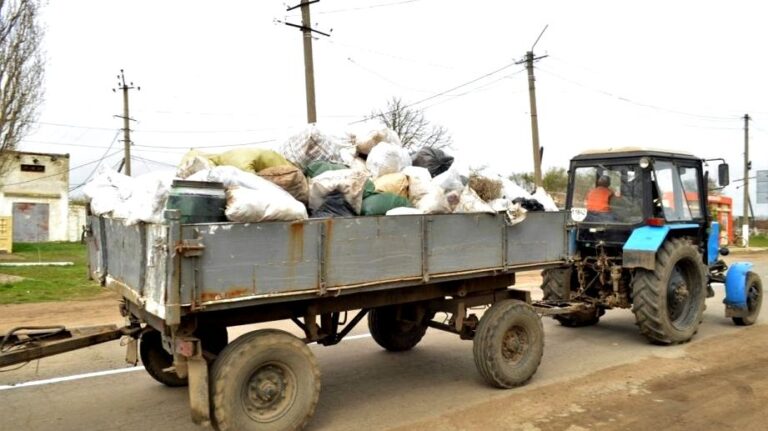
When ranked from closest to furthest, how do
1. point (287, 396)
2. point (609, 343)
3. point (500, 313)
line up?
point (287, 396)
point (500, 313)
point (609, 343)

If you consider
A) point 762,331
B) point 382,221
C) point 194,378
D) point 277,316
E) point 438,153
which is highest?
point 438,153

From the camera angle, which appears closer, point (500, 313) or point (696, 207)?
point (500, 313)

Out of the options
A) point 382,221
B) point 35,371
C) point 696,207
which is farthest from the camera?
point 696,207

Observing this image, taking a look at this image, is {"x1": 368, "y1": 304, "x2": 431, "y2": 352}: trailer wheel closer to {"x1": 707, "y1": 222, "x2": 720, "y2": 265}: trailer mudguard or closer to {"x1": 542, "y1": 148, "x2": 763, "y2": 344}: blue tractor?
{"x1": 542, "y1": 148, "x2": 763, "y2": 344}: blue tractor

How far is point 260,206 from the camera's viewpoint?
378cm

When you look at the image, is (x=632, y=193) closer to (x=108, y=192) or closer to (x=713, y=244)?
(x=713, y=244)

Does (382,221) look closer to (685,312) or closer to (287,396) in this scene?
(287,396)

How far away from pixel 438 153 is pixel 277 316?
2.53m

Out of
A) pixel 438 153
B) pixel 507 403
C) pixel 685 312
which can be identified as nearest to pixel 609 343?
pixel 685 312

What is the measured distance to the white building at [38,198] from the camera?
93.1ft

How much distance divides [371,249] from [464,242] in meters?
0.99

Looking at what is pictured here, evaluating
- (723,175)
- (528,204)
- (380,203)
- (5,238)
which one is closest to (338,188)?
(380,203)

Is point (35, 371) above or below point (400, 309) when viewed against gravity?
below

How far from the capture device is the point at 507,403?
4.96 meters
